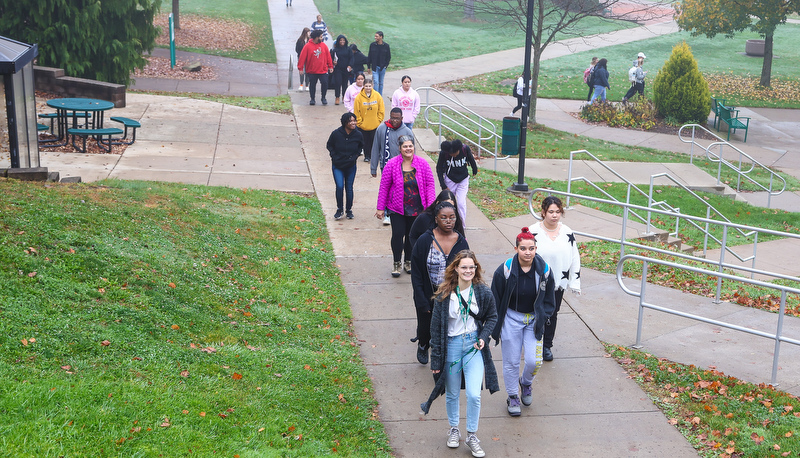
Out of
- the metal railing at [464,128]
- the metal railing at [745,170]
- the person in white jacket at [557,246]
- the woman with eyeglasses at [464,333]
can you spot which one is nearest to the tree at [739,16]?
the metal railing at [745,170]

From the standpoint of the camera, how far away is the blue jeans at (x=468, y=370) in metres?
5.89

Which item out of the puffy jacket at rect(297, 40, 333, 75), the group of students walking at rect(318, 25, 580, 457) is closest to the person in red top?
the puffy jacket at rect(297, 40, 333, 75)

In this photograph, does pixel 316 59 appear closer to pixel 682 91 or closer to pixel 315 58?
pixel 315 58

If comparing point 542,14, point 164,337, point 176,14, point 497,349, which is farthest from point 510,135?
point 176,14

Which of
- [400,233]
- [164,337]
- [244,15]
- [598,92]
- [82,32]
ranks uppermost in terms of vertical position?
[244,15]

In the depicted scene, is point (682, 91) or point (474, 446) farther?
point (682, 91)

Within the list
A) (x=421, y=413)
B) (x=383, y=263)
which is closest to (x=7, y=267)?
(x=421, y=413)

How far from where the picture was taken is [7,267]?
23.4 feet

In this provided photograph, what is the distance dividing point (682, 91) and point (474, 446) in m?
21.0

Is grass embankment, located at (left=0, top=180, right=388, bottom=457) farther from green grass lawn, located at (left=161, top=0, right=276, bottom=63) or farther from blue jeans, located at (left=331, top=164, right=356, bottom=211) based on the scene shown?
green grass lawn, located at (left=161, top=0, right=276, bottom=63)

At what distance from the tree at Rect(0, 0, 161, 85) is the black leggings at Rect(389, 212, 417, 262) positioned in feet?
42.0

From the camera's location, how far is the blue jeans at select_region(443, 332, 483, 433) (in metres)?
5.89

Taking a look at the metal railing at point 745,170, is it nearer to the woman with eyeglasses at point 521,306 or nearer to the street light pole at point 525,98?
the street light pole at point 525,98

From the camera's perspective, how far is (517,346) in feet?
21.4
